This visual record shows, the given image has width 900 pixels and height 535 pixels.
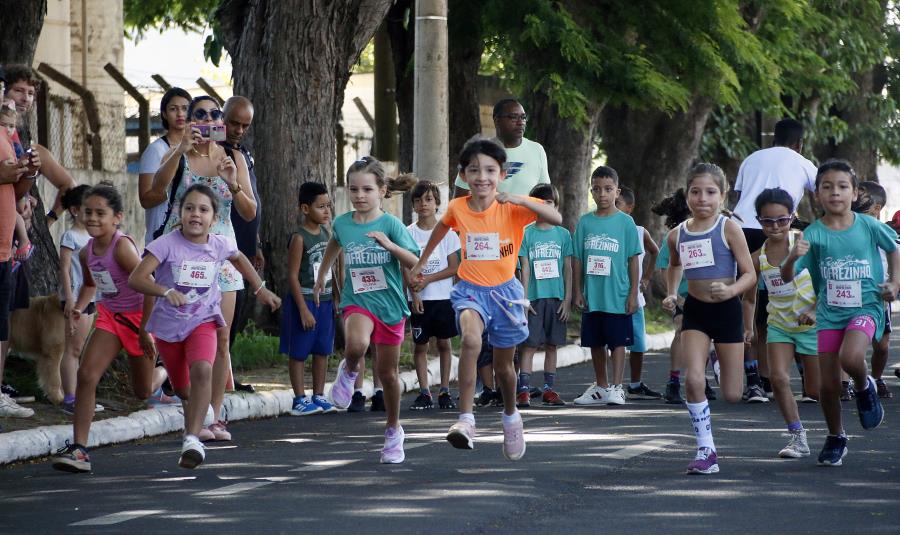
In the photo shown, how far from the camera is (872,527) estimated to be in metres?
6.55

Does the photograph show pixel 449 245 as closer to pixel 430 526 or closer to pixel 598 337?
pixel 598 337

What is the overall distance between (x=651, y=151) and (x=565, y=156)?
4.00 meters

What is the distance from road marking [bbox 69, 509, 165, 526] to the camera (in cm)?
673

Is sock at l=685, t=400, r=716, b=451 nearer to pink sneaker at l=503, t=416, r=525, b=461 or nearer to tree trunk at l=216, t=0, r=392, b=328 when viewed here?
pink sneaker at l=503, t=416, r=525, b=461

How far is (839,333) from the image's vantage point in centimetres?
855

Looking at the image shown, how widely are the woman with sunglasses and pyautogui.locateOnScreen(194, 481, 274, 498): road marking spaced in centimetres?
161

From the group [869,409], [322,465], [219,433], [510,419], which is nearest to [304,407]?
[219,433]

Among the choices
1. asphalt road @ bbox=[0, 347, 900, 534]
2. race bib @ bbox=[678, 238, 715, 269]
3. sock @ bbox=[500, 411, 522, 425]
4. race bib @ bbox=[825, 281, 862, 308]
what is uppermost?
race bib @ bbox=[678, 238, 715, 269]

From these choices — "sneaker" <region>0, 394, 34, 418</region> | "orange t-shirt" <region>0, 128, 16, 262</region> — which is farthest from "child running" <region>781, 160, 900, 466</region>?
"sneaker" <region>0, 394, 34, 418</region>

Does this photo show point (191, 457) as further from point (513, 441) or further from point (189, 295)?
point (513, 441)

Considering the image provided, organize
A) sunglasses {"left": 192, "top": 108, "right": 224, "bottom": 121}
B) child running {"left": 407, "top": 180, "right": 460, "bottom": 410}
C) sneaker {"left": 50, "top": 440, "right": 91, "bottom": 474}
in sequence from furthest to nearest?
1. child running {"left": 407, "top": 180, "right": 460, "bottom": 410}
2. sunglasses {"left": 192, "top": 108, "right": 224, "bottom": 121}
3. sneaker {"left": 50, "top": 440, "right": 91, "bottom": 474}

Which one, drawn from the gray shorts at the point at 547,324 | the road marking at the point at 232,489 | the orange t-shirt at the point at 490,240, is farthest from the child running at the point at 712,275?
the gray shorts at the point at 547,324

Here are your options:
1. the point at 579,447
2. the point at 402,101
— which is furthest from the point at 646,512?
the point at 402,101

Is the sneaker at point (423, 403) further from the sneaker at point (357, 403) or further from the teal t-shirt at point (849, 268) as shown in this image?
the teal t-shirt at point (849, 268)
